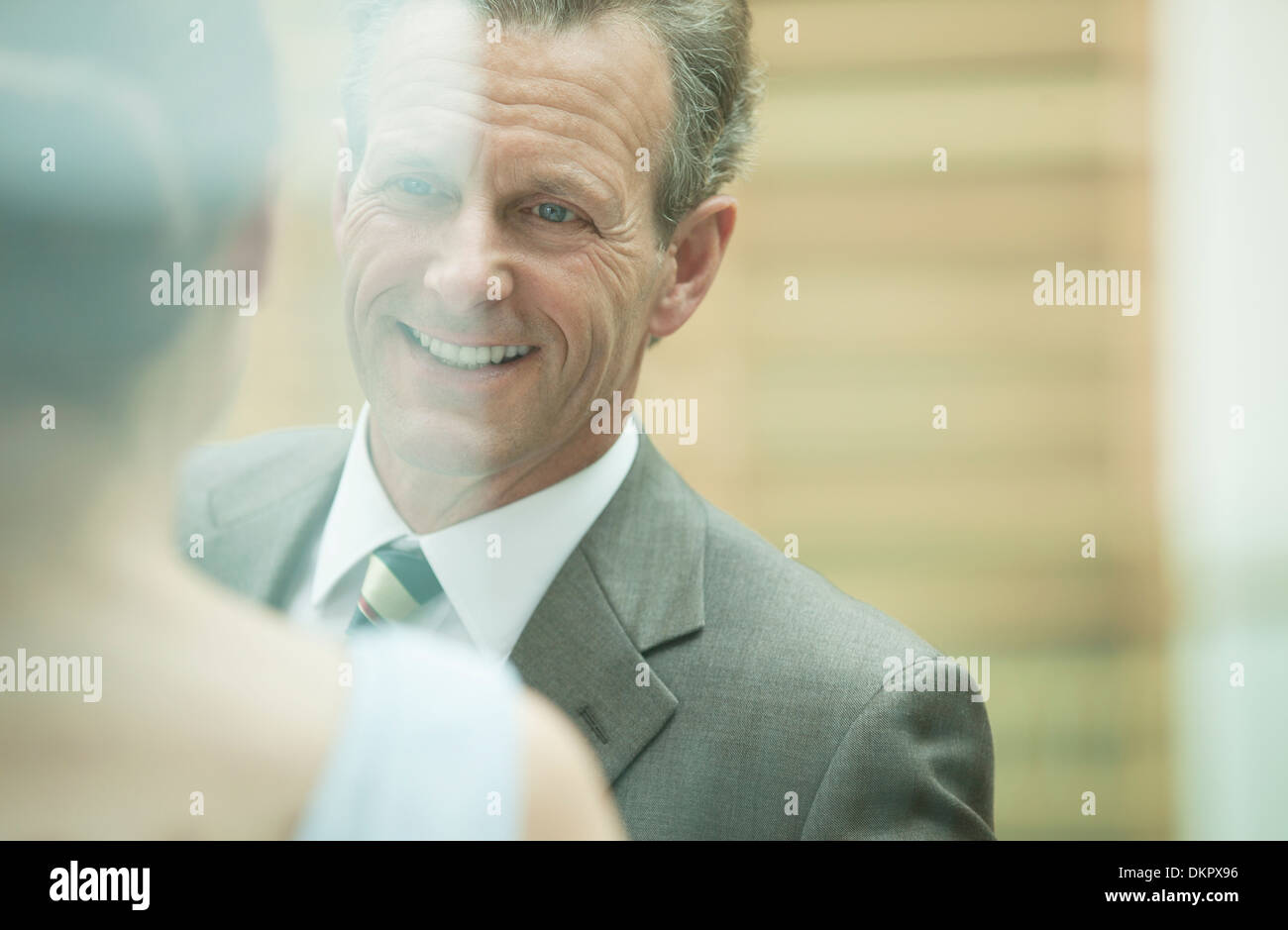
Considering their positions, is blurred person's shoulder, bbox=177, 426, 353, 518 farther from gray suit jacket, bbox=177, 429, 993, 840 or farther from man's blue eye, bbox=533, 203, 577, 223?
man's blue eye, bbox=533, 203, 577, 223

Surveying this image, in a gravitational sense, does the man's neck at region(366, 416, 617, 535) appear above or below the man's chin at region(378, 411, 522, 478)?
below

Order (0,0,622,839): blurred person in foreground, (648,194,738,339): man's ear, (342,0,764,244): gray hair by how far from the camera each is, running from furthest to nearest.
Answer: (648,194,738,339): man's ear < (342,0,764,244): gray hair < (0,0,622,839): blurred person in foreground

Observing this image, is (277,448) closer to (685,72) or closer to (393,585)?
(393,585)

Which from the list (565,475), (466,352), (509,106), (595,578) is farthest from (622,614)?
(509,106)

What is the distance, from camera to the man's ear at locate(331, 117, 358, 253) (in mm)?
1261

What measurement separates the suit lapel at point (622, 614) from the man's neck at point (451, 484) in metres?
0.08

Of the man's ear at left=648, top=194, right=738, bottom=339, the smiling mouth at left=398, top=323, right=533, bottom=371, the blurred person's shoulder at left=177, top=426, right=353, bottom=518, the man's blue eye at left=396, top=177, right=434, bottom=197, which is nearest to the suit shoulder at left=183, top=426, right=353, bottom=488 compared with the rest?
the blurred person's shoulder at left=177, top=426, right=353, bottom=518

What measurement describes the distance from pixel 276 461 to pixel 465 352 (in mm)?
243

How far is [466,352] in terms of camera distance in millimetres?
1260

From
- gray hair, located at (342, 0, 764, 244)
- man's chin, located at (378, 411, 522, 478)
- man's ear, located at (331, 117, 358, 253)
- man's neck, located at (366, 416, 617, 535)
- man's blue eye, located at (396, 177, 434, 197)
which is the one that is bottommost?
man's neck, located at (366, 416, 617, 535)

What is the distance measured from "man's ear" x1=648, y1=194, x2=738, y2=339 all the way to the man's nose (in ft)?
0.62

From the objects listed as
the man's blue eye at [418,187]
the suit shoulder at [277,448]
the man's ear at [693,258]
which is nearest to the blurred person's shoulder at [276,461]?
the suit shoulder at [277,448]

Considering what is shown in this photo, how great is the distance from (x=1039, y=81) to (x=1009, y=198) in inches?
5.6
